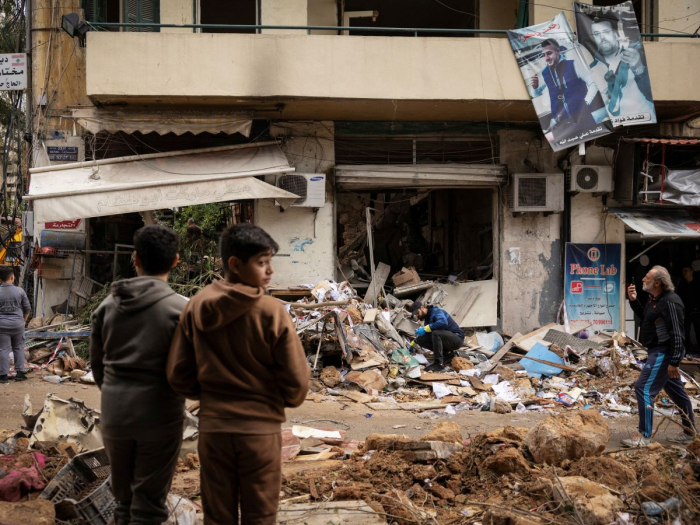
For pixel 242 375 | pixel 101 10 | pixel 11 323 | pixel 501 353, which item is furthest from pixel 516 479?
pixel 101 10

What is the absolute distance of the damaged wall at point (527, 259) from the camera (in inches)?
460

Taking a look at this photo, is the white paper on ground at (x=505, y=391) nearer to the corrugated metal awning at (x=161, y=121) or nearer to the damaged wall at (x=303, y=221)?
the damaged wall at (x=303, y=221)

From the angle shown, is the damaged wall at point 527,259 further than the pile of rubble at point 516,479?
Yes

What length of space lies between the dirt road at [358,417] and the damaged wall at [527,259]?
3.74 metres

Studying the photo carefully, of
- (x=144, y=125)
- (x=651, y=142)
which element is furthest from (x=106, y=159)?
(x=651, y=142)

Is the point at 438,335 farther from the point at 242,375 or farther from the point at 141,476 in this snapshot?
the point at 242,375

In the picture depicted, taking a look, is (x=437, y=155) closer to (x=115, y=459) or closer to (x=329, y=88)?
(x=329, y=88)

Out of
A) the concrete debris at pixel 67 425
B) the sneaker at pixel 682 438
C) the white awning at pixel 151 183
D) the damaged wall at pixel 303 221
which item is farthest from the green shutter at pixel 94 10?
the sneaker at pixel 682 438

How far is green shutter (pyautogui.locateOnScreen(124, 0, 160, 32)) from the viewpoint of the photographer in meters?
10.7

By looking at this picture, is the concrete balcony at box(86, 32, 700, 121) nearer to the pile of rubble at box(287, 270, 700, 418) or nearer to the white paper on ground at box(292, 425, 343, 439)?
the pile of rubble at box(287, 270, 700, 418)

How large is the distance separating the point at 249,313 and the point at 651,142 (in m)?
10.1

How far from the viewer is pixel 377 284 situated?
480 inches

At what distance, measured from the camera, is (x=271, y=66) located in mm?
9938

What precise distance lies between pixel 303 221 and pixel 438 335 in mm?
3240
